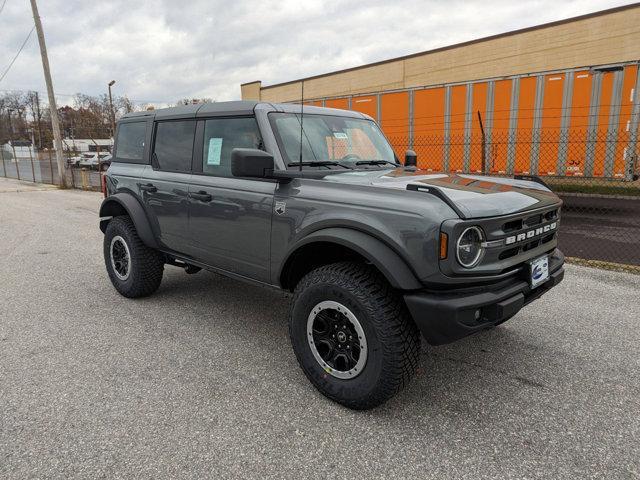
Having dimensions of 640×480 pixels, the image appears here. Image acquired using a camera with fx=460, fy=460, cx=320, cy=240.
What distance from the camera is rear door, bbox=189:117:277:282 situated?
326 centimetres

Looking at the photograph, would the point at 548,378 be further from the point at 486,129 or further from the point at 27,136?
the point at 27,136

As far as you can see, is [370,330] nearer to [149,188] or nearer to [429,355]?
[429,355]

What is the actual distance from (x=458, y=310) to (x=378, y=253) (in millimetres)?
509

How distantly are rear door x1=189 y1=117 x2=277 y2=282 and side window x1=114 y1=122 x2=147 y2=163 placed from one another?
1015 millimetres

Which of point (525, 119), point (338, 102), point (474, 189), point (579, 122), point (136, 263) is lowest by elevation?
point (136, 263)

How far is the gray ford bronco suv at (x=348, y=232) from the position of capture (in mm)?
2416

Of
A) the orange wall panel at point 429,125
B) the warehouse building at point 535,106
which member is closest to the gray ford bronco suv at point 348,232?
the warehouse building at point 535,106

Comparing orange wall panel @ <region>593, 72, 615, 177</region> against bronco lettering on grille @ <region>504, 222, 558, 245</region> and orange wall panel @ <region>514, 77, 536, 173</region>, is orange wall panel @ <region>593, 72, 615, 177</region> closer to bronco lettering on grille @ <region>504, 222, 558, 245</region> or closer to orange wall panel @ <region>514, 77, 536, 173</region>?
orange wall panel @ <region>514, 77, 536, 173</region>

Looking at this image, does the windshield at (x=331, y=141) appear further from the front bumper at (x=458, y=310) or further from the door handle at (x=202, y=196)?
the front bumper at (x=458, y=310)

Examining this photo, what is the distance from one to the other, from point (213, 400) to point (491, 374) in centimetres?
187

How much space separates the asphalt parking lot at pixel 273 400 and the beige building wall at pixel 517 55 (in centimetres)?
1167

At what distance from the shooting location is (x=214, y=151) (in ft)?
12.2

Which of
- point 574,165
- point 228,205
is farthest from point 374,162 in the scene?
point 574,165

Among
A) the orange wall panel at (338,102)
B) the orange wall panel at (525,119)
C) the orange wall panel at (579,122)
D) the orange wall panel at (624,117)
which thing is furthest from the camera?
the orange wall panel at (338,102)
